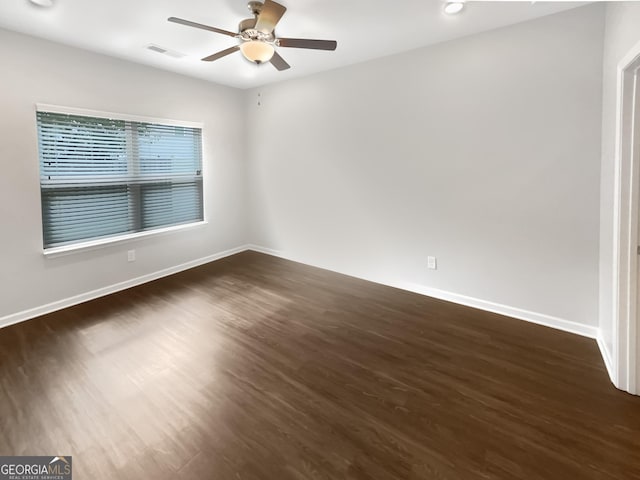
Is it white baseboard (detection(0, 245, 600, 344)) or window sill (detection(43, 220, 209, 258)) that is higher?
window sill (detection(43, 220, 209, 258))

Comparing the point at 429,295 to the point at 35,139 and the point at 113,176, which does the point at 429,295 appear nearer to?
the point at 113,176

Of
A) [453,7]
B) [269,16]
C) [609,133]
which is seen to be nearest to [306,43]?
[269,16]

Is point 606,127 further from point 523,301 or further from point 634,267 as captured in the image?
point 523,301

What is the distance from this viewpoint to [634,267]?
75.1 inches

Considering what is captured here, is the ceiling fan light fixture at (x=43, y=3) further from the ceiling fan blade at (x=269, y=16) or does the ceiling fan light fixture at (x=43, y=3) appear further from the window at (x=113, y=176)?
the ceiling fan blade at (x=269, y=16)

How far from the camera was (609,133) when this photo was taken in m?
2.21

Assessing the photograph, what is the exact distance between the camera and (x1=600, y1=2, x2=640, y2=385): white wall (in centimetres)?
193

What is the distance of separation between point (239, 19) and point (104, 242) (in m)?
2.71

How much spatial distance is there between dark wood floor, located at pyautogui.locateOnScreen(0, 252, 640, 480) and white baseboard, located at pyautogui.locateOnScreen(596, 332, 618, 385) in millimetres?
53

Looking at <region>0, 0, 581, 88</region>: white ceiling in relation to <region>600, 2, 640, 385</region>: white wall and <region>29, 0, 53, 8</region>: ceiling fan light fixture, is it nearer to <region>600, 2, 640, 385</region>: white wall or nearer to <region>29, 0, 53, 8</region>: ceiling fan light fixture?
<region>29, 0, 53, 8</region>: ceiling fan light fixture

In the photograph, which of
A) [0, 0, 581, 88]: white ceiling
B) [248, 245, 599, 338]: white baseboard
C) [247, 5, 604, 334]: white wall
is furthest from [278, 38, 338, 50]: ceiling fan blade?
[248, 245, 599, 338]: white baseboard

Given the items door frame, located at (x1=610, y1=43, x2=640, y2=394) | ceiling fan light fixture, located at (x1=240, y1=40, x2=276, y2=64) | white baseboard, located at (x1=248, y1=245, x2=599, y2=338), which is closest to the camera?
door frame, located at (x1=610, y1=43, x2=640, y2=394)

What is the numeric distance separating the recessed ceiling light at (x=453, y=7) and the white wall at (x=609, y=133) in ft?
3.16

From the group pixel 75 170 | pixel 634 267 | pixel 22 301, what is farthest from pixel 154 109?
pixel 634 267
